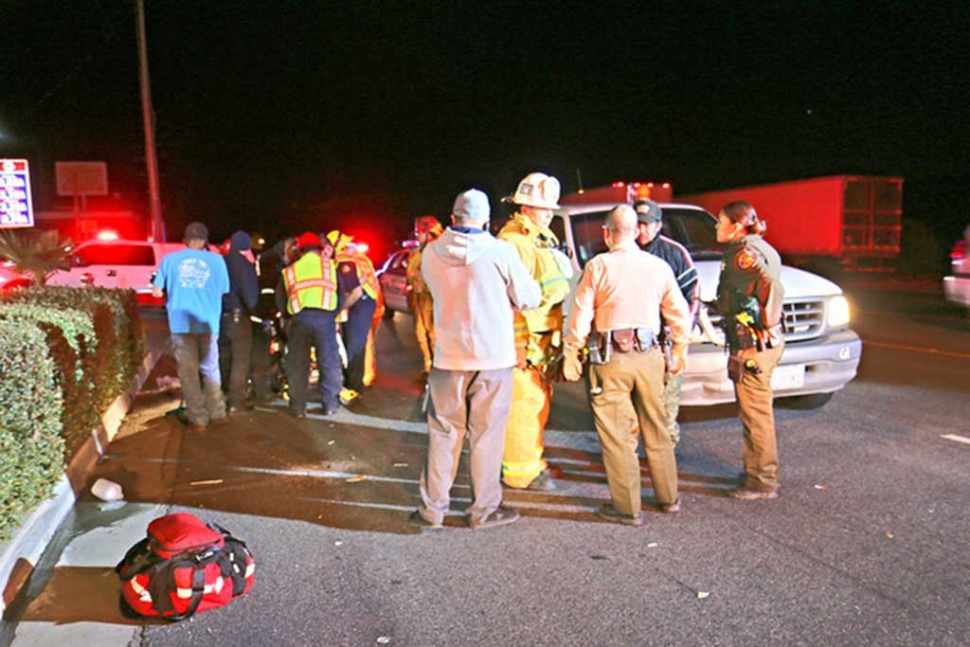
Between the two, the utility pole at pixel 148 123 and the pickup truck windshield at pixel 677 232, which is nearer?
the pickup truck windshield at pixel 677 232

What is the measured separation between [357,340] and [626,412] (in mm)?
4472

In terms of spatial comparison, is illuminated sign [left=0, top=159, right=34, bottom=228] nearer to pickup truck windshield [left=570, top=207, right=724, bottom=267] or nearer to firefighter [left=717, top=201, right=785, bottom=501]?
pickup truck windshield [left=570, top=207, right=724, bottom=267]

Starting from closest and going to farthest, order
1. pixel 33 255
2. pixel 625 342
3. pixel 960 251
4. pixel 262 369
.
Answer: pixel 625 342 < pixel 262 369 < pixel 33 255 < pixel 960 251

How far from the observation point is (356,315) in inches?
333

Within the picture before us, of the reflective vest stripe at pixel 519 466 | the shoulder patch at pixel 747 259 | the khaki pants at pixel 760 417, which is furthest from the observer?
the reflective vest stripe at pixel 519 466

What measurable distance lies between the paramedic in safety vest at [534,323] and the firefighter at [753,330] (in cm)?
112

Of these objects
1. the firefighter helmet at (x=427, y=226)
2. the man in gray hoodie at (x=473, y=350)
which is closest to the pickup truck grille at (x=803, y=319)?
the man in gray hoodie at (x=473, y=350)

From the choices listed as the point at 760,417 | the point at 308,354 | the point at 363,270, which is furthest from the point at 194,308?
the point at 760,417

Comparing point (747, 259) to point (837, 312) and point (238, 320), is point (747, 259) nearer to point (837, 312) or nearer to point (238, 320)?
point (837, 312)

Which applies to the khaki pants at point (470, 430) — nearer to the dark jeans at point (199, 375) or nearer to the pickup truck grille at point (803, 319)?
the pickup truck grille at point (803, 319)

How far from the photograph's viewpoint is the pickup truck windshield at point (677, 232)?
7262 millimetres

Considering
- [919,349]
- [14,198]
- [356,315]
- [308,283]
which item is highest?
[14,198]

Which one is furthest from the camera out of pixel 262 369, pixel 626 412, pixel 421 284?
pixel 262 369

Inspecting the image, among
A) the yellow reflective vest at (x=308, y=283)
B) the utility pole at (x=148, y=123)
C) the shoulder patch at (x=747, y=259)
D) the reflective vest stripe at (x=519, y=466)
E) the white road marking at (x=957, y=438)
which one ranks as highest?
the utility pole at (x=148, y=123)
